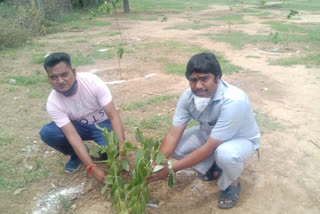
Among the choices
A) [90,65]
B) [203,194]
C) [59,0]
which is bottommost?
[203,194]

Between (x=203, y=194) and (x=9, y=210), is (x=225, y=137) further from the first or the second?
(x=9, y=210)

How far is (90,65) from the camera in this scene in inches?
238

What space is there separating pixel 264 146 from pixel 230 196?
1003 millimetres

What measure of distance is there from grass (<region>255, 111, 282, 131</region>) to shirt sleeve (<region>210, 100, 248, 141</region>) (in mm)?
1459

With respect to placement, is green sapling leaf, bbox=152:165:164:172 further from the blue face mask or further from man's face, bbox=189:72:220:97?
the blue face mask

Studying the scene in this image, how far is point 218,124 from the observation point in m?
2.05

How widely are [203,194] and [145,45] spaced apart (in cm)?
611

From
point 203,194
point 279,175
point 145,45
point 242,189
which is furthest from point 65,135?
point 145,45

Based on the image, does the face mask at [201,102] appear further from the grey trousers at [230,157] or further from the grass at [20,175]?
the grass at [20,175]

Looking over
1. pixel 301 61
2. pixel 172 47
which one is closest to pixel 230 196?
pixel 301 61

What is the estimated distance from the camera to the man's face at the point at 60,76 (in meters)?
2.30

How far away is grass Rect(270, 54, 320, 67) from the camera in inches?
230

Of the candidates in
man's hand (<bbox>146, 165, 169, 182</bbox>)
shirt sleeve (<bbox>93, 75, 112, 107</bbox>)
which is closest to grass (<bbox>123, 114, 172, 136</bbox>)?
shirt sleeve (<bbox>93, 75, 112, 107</bbox>)

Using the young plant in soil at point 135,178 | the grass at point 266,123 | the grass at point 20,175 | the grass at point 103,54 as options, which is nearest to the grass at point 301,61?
the grass at point 266,123
